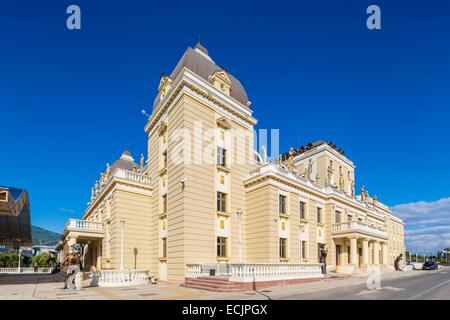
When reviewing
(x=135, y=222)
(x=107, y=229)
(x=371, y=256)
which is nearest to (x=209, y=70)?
(x=135, y=222)

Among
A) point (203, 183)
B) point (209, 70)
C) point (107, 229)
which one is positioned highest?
point (209, 70)

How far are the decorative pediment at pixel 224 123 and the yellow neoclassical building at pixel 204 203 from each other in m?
0.09

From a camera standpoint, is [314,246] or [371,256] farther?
[371,256]

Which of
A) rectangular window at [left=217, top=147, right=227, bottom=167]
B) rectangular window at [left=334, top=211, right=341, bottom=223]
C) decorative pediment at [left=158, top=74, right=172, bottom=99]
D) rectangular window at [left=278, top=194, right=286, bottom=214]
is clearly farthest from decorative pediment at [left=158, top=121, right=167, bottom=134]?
rectangular window at [left=334, top=211, right=341, bottom=223]

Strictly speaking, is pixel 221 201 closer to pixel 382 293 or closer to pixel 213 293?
pixel 213 293

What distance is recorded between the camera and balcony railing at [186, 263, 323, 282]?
1761 centimetres

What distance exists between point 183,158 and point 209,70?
898cm

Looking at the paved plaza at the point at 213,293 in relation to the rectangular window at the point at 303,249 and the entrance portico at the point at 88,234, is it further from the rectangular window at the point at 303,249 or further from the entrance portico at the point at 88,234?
the rectangular window at the point at 303,249

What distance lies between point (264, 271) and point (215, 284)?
10.4 feet

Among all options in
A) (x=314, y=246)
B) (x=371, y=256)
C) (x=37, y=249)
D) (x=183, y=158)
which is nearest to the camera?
(x=183, y=158)

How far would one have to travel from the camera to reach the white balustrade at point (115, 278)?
1992 cm
